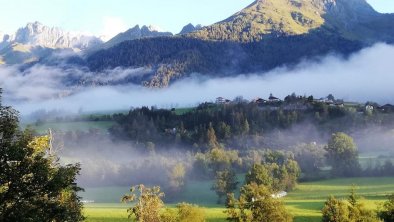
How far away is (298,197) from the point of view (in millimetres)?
135625

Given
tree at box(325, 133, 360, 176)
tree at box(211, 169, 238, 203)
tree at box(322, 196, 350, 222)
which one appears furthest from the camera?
tree at box(325, 133, 360, 176)

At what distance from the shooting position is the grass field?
96562 millimetres

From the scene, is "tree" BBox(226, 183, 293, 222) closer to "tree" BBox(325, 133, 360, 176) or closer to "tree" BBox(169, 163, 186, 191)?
"tree" BBox(169, 163, 186, 191)

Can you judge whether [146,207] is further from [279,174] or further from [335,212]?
[279,174]

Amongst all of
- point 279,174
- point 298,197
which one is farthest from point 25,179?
point 279,174

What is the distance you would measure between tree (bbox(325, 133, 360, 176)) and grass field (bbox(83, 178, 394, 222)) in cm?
709

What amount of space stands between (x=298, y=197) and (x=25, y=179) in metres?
115

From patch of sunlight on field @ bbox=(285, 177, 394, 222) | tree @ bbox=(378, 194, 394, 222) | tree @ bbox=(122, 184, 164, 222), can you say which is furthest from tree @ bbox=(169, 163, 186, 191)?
tree @ bbox=(122, 184, 164, 222)

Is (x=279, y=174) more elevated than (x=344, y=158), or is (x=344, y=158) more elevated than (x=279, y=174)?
(x=344, y=158)

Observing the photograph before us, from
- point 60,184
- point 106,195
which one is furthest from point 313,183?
point 60,184

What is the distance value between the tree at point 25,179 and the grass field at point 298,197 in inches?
2546

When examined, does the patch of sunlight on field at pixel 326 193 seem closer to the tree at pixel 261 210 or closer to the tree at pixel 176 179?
the tree at pixel 261 210

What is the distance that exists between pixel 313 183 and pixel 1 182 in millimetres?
142729

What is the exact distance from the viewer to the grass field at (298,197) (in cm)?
9656
